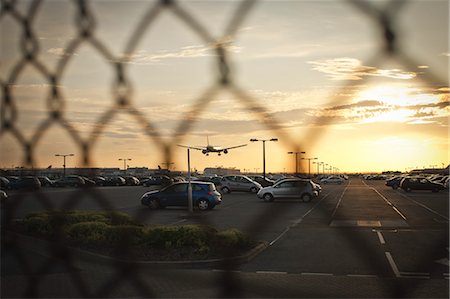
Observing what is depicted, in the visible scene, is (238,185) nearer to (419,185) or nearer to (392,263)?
(419,185)

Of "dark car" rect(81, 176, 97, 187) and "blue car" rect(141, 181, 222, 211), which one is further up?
"dark car" rect(81, 176, 97, 187)

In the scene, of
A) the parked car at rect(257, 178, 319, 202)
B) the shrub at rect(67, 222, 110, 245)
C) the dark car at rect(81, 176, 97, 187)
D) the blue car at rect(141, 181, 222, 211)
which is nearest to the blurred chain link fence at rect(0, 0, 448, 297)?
the dark car at rect(81, 176, 97, 187)

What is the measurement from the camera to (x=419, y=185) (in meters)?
36.4

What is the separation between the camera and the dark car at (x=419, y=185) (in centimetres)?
3547

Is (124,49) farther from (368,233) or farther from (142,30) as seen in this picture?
(368,233)

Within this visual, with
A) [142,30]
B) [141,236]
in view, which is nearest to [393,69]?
[142,30]

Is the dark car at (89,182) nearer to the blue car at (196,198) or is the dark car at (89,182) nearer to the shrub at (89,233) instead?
the shrub at (89,233)

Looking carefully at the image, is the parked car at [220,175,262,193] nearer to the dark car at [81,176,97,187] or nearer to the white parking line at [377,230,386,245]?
the white parking line at [377,230,386,245]

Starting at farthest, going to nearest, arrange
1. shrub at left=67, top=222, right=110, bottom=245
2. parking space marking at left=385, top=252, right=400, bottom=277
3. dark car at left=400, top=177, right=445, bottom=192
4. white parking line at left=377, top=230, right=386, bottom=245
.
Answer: dark car at left=400, top=177, right=445, bottom=192 < white parking line at left=377, top=230, right=386, bottom=245 < shrub at left=67, top=222, right=110, bottom=245 < parking space marking at left=385, top=252, right=400, bottom=277

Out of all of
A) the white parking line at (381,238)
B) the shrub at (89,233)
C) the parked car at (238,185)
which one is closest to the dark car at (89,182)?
the shrub at (89,233)

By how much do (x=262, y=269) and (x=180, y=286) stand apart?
1.68 meters

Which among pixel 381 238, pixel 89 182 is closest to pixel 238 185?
pixel 381 238

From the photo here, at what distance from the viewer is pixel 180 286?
632 centimetres

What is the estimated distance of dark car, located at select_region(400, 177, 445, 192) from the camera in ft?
116
